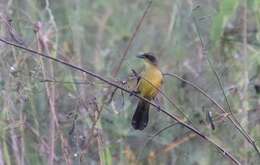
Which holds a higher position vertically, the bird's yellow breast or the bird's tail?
the bird's yellow breast

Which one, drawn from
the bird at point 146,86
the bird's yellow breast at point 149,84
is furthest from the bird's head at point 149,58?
the bird's yellow breast at point 149,84

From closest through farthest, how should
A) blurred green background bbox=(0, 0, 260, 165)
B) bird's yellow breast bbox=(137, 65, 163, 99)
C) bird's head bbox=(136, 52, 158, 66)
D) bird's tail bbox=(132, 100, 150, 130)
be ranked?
blurred green background bbox=(0, 0, 260, 165) → bird's tail bbox=(132, 100, 150, 130) → bird's yellow breast bbox=(137, 65, 163, 99) → bird's head bbox=(136, 52, 158, 66)

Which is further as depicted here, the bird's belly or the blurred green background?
the bird's belly

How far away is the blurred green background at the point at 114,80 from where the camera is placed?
347cm

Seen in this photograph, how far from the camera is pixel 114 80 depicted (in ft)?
11.7

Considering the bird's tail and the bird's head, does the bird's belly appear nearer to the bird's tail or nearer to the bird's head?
the bird's head

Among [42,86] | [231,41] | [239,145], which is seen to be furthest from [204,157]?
[42,86]

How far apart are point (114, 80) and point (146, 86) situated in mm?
687

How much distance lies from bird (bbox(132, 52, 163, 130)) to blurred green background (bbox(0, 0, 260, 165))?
10 centimetres

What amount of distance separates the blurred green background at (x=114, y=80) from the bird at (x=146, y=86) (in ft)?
0.33

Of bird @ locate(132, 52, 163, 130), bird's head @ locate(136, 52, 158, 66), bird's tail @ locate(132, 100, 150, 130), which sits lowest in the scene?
bird's tail @ locate(132, 100, 150, 130)

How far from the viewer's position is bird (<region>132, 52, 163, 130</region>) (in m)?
3.71

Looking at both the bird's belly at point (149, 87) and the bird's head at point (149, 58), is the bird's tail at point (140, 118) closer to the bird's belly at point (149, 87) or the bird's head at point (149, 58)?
the bird's belly at point (149, 87)

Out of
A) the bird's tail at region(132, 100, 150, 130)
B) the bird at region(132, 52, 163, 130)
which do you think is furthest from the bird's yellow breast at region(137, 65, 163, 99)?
the bird's tail at region(132, 100, 150, 130)
